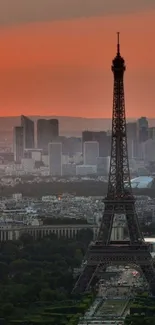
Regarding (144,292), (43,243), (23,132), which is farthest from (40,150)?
(144,292)

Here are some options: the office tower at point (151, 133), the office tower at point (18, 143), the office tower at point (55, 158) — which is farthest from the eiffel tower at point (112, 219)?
the office tower at point (18, 143)

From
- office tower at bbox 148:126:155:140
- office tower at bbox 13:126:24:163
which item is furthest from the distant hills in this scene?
office tower at bbox 148:126:155:140

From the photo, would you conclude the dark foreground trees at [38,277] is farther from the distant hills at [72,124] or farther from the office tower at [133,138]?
the office tower at [133,138]

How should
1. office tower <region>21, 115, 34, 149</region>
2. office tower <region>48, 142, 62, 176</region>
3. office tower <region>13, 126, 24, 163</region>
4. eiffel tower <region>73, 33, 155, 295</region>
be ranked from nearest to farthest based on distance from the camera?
eiffel tower <region>73, 33, 155, 295</region> → office tower <region>48, 142, 62, 176</region> → office tower <region>21, 115, 34, 149</region> → office tower <region>13, 126, 24, 163</region>

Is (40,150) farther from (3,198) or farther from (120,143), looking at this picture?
(120,143)

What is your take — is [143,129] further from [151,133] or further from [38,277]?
[38,277]

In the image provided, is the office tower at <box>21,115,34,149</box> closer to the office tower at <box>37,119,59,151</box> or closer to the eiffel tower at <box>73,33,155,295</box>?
the office tower at <box>37,119,59,151</box>
